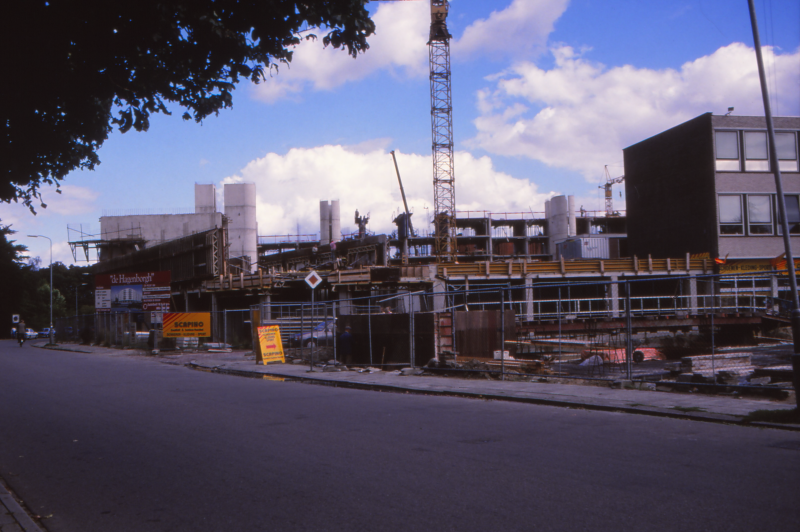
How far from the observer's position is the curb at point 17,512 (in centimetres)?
513

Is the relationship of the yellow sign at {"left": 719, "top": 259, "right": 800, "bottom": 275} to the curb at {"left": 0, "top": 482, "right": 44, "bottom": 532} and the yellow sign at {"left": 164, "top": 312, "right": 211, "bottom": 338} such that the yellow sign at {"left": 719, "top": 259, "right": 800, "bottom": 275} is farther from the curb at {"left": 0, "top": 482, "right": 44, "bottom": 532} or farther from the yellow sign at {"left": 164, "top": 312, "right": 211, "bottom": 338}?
the curb at {"left": 0, "top": 482, "right": 44, "bottom": 532}

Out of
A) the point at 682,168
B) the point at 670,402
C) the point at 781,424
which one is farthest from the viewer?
the point at 682,168

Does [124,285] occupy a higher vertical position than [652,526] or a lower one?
higher

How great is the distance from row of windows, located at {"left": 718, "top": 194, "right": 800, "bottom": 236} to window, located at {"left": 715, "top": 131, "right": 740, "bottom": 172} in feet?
6.12

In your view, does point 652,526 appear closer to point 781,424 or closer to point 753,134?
point 781,424

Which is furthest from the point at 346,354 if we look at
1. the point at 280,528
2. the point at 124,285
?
the point at 124,285

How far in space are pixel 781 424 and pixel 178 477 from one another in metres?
7.46

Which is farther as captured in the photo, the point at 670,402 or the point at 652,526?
the point at 670,402

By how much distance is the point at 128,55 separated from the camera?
291 inches

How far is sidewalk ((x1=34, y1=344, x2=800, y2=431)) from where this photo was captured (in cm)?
1009

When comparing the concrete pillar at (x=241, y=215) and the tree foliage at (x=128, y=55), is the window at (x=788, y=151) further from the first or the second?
the concrete pillar at (x=241, y=215)

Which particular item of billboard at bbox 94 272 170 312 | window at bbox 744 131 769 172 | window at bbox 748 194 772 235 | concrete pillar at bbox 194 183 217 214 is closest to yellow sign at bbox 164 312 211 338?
billboard at bbox 94 272 170 312

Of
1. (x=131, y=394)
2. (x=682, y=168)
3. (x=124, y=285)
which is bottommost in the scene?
(x=131, y=394)

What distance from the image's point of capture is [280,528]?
4969mm
